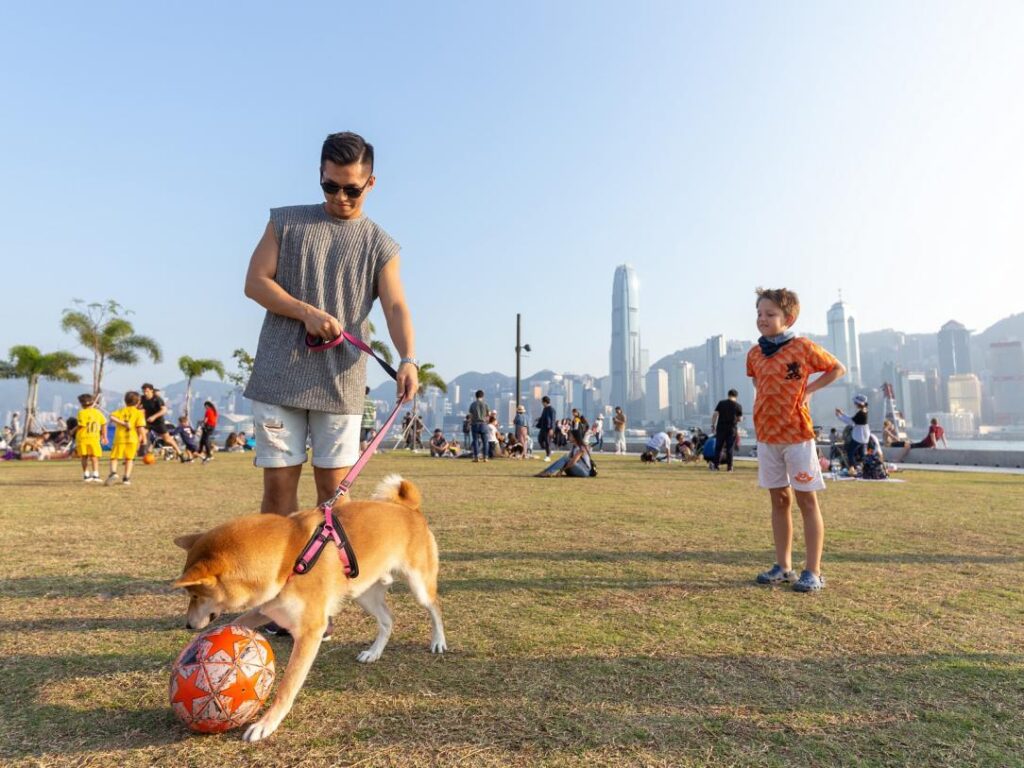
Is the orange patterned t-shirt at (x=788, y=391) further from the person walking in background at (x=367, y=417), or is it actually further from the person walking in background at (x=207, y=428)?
the person walking in background at (x=207, y=428)

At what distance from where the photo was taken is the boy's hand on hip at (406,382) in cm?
284

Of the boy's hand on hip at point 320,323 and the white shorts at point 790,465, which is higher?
the boy's hand on hip at point 320,323

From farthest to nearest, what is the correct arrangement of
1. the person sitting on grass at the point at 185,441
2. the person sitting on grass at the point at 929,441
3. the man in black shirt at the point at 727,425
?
1. the person sitting on grass at the point at 929,441
2. the person sitting on grass at the point at 185,441
3. the man in black shirt at the point at 727,425

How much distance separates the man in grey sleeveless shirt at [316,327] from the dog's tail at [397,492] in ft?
0.85

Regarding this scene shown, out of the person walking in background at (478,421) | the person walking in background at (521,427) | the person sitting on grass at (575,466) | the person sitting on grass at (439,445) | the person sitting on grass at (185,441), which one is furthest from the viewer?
the person sitting on grass at (439,445)

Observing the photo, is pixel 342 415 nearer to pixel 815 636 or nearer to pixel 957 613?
pixel 815 636

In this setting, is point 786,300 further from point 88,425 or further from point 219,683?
point 88,425

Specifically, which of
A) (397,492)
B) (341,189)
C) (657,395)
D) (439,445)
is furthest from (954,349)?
(341,189)

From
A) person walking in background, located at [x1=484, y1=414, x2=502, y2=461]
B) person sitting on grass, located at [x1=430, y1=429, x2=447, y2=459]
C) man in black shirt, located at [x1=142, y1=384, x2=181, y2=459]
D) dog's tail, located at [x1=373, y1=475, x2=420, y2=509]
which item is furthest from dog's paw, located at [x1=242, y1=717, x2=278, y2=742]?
person sitting on grass, located at [x1=430, y1=429, x2=447, y2=459]

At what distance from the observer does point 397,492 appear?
122 inches

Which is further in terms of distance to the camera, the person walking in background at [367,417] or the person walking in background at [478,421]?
the person walking in background at [478,421]

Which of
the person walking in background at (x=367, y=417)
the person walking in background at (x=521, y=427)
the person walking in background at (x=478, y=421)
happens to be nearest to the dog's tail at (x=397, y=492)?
the person walking in background at (x=367, y=417)

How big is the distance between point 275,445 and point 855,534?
571cm

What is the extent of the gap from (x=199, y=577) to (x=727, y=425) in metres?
14.4
